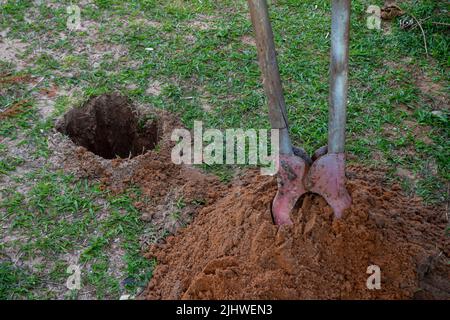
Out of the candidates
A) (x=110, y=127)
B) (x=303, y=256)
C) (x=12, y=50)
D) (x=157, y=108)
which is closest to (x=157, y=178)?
(x=157, y=108)

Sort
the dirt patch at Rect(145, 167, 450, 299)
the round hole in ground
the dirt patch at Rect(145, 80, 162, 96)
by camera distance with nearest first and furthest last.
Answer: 1. the dirt patch at Rect(145, 167, 450, 299)
2. the round hole in ground
3. the dirt patch at Rect(145, 80, 162, 96)

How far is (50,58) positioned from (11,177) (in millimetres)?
1477

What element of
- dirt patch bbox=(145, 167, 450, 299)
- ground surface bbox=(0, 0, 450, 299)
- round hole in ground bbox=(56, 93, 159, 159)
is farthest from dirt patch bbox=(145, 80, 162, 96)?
dirt patch bbox=(145, 167, 450, 299)

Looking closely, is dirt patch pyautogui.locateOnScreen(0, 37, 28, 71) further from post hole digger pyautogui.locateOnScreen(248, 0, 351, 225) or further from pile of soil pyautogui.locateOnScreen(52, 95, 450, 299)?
post hole digger pyautogui.locateOnScreen(248, 0, 351, 225)

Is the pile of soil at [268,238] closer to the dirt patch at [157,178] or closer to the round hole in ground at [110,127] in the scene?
the dirt patch at [157,178]

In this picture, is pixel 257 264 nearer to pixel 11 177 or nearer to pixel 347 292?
pixel 347 292

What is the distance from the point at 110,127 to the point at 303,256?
2.31m

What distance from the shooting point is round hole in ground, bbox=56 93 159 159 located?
4859 mm

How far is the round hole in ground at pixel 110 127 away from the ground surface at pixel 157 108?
91 mm

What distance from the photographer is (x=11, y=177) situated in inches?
173

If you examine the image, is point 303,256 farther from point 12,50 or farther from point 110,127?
point 12,50

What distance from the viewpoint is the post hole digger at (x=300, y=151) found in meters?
3.03

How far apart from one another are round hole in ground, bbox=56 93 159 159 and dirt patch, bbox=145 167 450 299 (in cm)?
137
